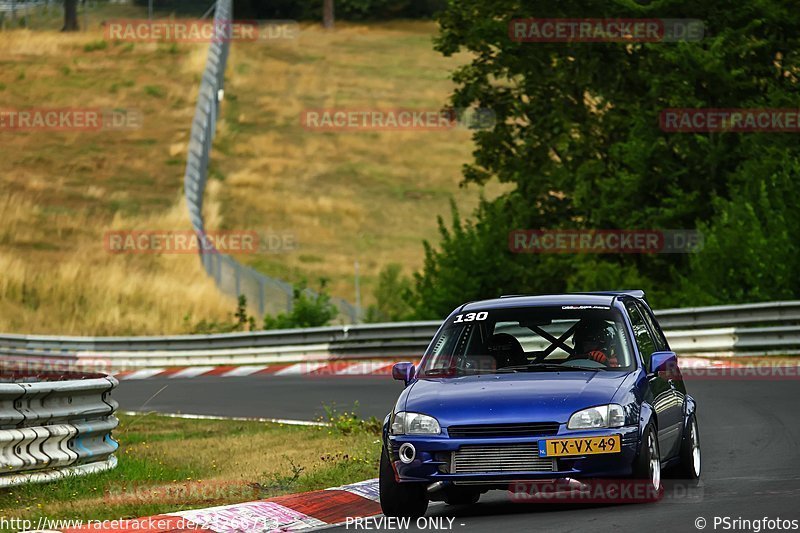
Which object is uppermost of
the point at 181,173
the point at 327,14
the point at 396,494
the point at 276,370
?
the point at 396,494

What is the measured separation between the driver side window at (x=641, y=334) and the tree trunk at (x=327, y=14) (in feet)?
337

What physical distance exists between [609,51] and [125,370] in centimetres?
1399

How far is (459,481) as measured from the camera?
33.0 feet

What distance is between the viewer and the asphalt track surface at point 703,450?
973 centimetres

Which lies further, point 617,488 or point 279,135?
point 279,135

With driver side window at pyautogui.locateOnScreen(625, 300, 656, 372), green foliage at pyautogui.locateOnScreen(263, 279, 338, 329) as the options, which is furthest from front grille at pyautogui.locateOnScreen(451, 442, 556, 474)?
green foliage at pyautogui.locateOnScreen(263, 279, 338, 329)

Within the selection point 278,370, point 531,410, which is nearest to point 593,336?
point 531,410

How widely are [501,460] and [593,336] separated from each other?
1704mm

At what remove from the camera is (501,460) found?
10.0 m

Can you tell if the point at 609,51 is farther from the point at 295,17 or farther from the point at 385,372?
the point at 295,17

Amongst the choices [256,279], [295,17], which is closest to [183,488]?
[256,279]

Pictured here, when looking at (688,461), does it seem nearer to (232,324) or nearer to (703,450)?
(703,450)

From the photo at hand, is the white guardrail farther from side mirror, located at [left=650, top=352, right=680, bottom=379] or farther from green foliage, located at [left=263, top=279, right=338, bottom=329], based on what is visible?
side mirror, located at [left=650, top=352, right=680, bottom=379]

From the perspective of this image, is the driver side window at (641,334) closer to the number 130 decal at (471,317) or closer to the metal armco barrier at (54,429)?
the number 130 decal at (471,317)
